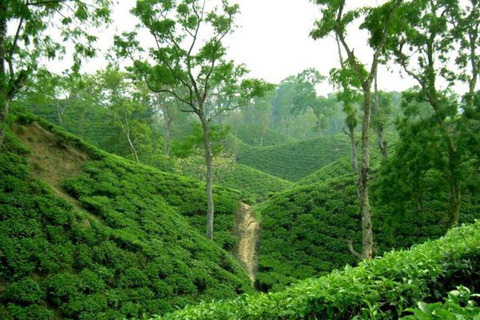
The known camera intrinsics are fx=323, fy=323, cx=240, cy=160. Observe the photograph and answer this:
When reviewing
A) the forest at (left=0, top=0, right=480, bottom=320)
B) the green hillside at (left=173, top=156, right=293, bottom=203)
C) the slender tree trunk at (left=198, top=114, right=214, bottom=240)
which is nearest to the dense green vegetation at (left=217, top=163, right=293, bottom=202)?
the green hillside at (left=173, top=156, right=293, bottom=203)

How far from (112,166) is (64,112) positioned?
28512mm

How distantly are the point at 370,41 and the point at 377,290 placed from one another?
10065 mm

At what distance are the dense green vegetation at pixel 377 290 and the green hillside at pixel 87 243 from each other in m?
6.07

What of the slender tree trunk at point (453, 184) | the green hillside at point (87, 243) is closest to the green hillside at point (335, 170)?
the green hillside at point (87, 243)

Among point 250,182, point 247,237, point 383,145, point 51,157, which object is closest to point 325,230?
point 247,237

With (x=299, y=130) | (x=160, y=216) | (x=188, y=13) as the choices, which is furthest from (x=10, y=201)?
(x=299, y=130)

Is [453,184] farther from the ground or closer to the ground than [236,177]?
closer to the ground

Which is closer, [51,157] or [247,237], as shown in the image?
[51,157]

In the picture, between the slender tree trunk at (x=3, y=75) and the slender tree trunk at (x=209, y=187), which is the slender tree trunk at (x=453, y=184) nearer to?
the slender tree trunk at (x=209, y=187)

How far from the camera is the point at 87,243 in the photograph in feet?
33.9

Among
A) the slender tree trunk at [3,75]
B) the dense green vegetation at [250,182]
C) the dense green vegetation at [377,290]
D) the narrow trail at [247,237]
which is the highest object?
the slender tree trunk at [3,75]

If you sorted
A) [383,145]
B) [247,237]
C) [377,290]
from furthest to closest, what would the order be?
[383,145]
[247,237]
[377,290]

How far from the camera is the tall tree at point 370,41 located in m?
10.0

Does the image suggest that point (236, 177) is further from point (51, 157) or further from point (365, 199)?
point (365, 199)
